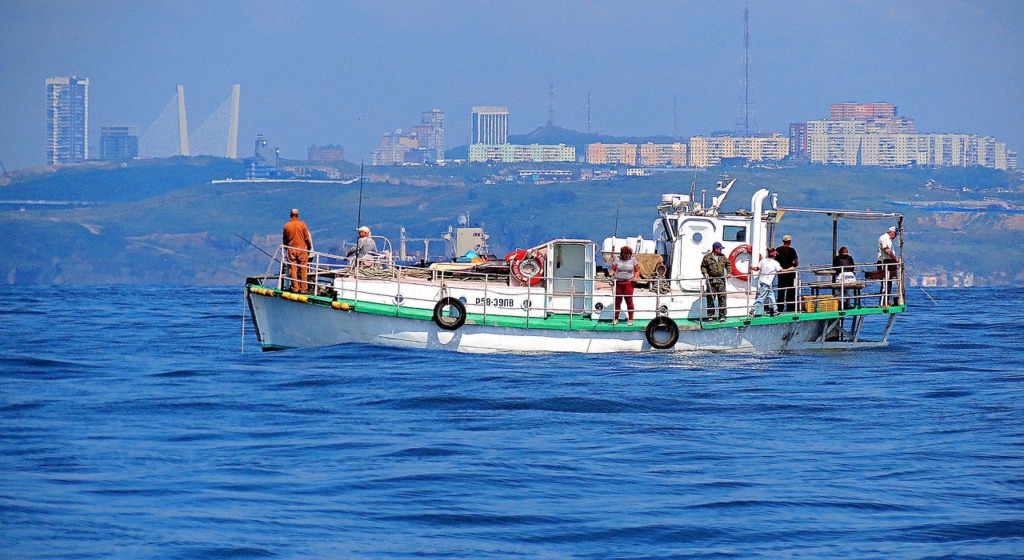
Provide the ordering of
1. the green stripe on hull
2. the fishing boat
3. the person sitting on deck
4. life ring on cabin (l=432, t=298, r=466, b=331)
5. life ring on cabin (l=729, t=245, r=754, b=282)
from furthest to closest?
life ring on cabin (l=729, t=245, r=754, b=282)
the person sitting on deck
the fishing boat
the green stripe on hull
life ring on cabin (l=432, t=298, r=466, b=331)

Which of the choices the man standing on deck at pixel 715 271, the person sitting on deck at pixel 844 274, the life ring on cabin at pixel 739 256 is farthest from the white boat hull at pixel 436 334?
the life ring on cabin at pixel 739 256

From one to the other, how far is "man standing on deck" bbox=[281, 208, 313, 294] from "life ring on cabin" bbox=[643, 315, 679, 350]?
712 cm

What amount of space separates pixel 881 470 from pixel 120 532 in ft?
31.1


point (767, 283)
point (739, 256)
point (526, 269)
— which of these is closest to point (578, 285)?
point (526, 269)

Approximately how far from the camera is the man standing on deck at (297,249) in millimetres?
29375

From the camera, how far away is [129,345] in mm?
35844

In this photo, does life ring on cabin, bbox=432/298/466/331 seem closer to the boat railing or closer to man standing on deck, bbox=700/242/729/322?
the boat railing

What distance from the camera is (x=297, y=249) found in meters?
29.3

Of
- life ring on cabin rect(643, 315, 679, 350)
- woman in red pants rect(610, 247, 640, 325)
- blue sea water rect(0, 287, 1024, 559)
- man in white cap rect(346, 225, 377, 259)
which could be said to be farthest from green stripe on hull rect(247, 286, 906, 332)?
man in white cap rect(346, 225, 377, 259)

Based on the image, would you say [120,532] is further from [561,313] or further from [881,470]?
[561,313]

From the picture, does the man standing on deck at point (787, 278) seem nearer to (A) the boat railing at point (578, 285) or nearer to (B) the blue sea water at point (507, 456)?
(A) the boat railing at point (578, 285)

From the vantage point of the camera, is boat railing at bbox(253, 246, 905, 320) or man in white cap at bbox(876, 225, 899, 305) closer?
boat railing at bbox(253, 246, 905, 320)

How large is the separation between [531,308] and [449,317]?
170cm

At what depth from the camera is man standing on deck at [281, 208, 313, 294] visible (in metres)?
29.4
